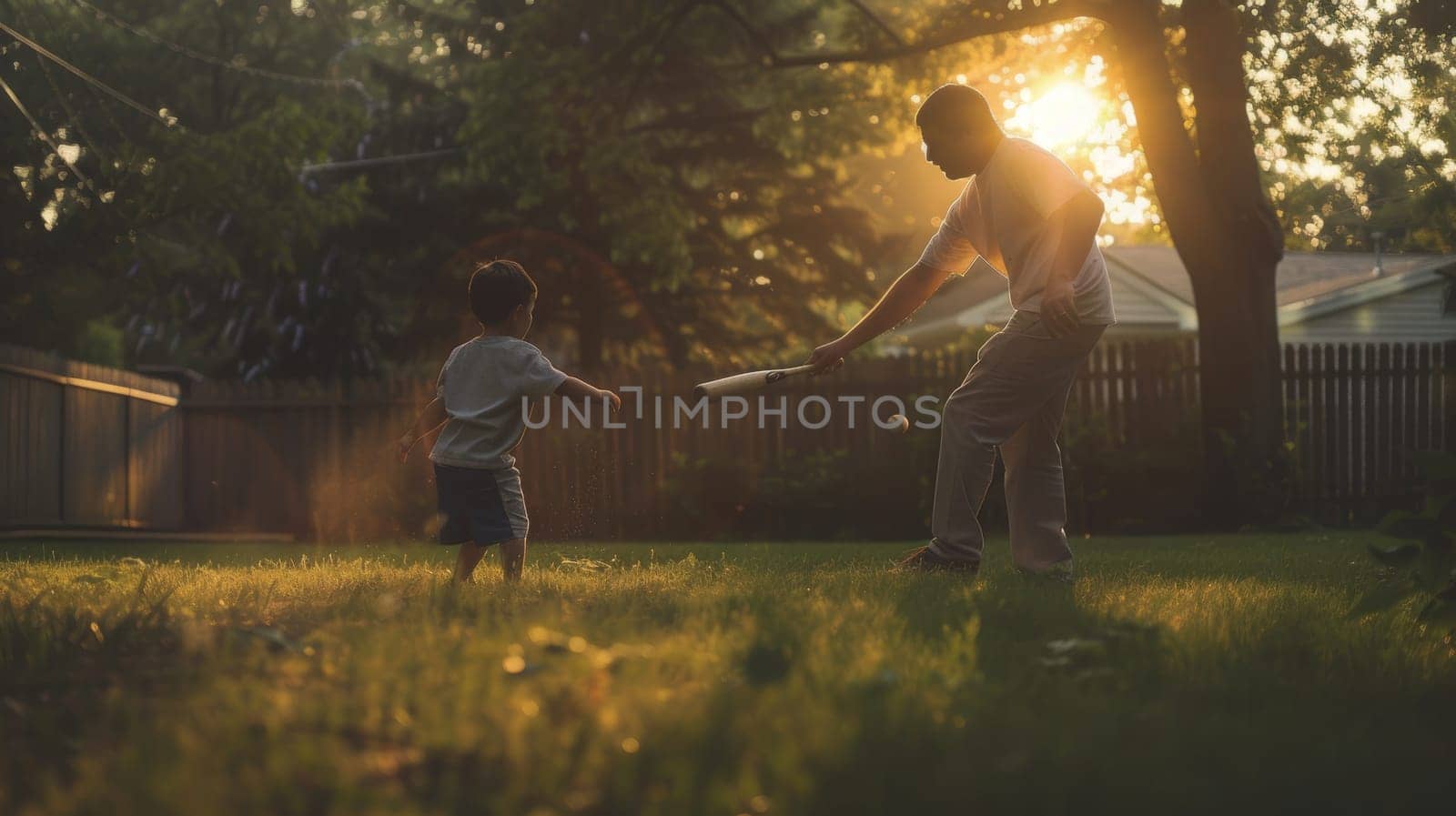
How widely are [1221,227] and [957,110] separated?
26.9 ft

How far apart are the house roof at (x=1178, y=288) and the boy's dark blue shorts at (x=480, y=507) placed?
2316cm

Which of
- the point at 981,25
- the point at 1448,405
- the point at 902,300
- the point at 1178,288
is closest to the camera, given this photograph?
the point at 902,300

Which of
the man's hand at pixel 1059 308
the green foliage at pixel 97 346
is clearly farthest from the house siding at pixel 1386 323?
the green foliage at pixel 97 346

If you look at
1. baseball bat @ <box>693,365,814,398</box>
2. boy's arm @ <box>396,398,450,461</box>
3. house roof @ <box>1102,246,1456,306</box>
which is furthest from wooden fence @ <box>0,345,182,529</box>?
house roof @ <box>1102,246,1456,306</box>

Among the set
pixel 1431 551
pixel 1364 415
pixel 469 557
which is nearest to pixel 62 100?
pixel 469 557

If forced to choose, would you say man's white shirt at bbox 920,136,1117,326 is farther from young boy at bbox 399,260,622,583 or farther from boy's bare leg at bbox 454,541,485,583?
boy's bare leg at bbox 454,541,485,583

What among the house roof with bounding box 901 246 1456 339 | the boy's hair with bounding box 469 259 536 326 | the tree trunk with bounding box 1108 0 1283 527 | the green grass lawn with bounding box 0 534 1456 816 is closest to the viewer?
the green grass lawn with bounding box 0 534 1456 816

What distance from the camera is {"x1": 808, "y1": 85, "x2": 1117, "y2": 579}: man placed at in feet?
19.1

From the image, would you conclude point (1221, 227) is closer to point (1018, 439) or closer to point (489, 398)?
point (1018, 439)

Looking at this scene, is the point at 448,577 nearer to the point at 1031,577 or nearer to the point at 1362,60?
the point at 1031,577

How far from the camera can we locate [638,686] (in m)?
3.00

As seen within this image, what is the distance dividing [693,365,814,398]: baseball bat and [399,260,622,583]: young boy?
1.74ft

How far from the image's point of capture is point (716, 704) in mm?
2906

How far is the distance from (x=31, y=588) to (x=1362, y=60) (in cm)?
1204
